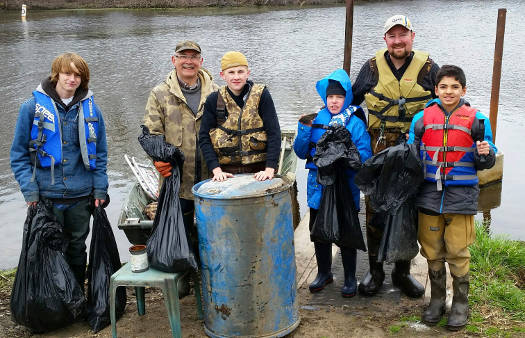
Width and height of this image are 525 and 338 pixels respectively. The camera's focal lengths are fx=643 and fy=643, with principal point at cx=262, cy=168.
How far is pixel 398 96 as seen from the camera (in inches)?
178

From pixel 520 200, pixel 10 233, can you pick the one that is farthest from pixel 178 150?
pixel 520 200

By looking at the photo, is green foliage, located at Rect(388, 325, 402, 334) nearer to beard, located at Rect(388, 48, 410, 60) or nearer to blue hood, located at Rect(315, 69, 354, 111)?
blue hood, located at Rect(315, 69, 354, 111)

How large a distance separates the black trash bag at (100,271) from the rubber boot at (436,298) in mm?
2229

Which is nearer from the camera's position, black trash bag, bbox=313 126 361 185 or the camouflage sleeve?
black trash bag, bbox=313 126 361 185

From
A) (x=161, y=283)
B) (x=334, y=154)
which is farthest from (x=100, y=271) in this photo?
(x=334, y=154)

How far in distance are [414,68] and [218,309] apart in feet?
6.99

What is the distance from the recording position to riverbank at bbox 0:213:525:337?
429 centimetres

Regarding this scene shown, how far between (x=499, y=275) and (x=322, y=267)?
5.09ft

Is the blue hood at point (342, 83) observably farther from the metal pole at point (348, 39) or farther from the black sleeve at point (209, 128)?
the metal pole at point (348, 39)

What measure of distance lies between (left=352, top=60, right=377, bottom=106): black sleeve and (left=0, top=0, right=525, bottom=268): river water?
4290 mm

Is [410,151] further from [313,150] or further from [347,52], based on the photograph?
[347,52]

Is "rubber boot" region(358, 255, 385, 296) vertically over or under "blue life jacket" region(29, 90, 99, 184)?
under

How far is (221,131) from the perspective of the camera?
4.33 metres

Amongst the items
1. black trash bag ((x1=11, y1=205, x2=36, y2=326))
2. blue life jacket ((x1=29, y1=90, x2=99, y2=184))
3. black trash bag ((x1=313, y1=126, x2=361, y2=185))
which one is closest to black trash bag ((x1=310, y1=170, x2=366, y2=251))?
black trash bag ((x1=313, y1=126, x2=361, y2=185))
